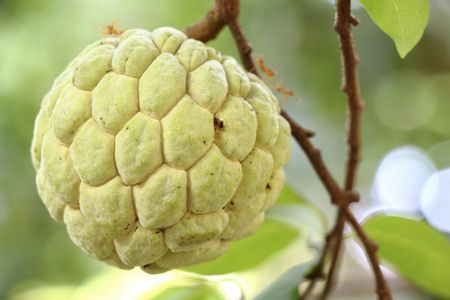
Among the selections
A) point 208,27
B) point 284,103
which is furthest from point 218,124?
point 284,103

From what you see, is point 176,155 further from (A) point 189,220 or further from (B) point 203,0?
(B) point 203,0

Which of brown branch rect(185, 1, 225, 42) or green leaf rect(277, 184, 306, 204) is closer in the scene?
brown branch rect(185, 1, 225, 42)

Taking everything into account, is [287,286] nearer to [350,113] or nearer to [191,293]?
[191,293]

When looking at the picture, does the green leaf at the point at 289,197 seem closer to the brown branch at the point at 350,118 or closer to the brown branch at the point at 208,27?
the brown branch at the point at 350,118

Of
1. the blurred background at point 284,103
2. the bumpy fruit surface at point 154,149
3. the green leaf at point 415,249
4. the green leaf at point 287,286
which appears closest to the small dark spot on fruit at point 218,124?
the bumpy fruit surface at point 154,149

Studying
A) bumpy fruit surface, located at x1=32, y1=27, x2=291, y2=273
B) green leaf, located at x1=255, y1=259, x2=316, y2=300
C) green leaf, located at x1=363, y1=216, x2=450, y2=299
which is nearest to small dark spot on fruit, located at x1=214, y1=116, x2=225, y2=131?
bumpy fruit surface, located at x1=32, y1=27, x2=291, y2=273

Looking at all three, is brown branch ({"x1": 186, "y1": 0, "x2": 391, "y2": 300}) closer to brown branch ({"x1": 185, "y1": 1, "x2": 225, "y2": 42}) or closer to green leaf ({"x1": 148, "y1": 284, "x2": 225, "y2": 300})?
brown branch ({"x1": 185, "y1": 1, "x2": 225, "y2": 42})

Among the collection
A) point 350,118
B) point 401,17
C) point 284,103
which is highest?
point 401,17
